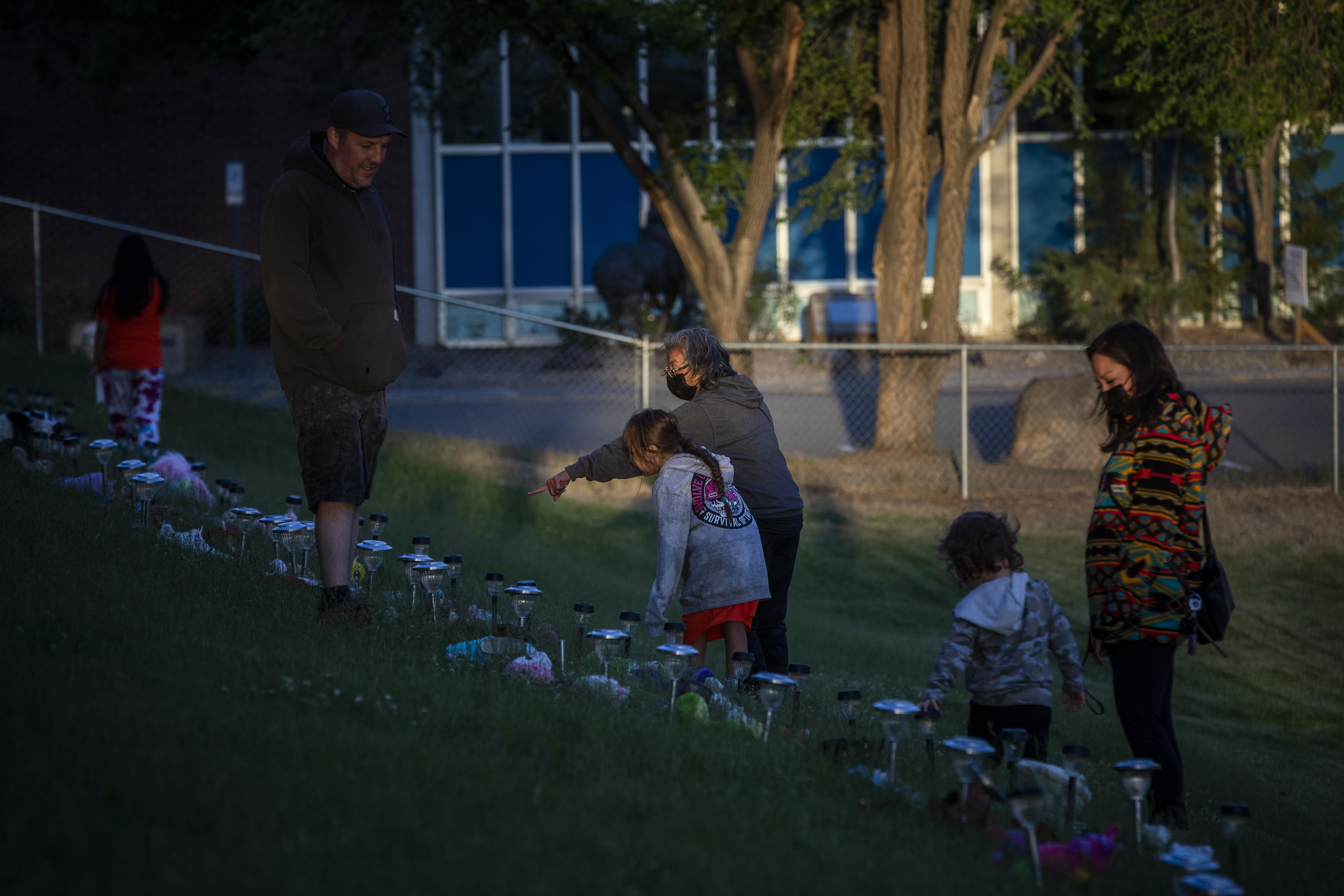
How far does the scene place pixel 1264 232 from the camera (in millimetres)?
22578

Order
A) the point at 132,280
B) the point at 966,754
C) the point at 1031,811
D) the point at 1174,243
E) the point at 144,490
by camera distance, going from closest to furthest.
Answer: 1. the point at 1031,811
2. the point at 966,754
3. the point at 144,490
4. the point at 132,280
5. the point at 1174,243

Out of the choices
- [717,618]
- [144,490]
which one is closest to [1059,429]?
[717,618]

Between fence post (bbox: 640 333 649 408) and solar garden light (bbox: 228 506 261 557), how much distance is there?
538cm

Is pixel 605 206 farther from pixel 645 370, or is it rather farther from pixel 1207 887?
pixel 1207 887

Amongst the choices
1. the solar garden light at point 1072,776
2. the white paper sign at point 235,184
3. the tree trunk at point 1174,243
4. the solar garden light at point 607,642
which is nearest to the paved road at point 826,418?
the white paper sign at point 235,184

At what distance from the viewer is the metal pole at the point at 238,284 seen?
53.3 feet

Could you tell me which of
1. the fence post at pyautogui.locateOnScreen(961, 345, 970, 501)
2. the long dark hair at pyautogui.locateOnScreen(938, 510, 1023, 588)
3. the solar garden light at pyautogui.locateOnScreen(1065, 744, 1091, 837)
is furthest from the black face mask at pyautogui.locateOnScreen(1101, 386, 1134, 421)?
the fence post at pyautogui.locateOnScreen(961, 345, 970, 501)

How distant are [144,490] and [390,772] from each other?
296cm

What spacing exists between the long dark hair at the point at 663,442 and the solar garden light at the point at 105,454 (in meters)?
2.74

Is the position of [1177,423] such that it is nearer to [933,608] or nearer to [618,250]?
[933,608]

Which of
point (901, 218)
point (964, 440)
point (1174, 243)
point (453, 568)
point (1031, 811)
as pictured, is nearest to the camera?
point (1031, 811)

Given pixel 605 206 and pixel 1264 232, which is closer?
pixel 1264 232

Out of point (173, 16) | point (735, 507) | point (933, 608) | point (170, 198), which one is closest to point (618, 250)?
point (170, 198)

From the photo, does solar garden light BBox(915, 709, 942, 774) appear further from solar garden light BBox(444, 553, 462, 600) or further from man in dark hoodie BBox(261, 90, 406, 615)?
man in dark hoodie BBox(261, 90, 406, 615)
